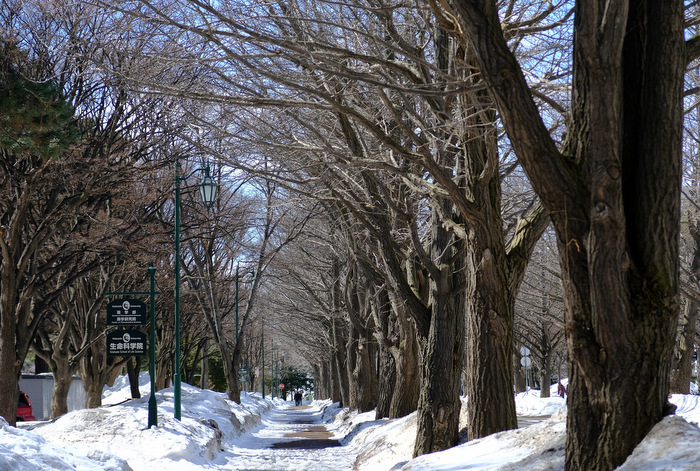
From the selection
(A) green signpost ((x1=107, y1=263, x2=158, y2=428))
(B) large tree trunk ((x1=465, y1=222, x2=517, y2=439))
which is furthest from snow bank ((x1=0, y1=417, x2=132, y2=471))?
(A) green signpost ((x1=107, y1=263, x2=158, y2=428))

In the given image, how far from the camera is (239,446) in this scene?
19891 millimetres

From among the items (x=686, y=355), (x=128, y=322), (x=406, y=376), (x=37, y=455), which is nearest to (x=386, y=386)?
(x=406, y=376)

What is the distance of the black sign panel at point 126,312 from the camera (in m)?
16.5

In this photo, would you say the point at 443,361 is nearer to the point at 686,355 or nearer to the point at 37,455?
the point at 37,455

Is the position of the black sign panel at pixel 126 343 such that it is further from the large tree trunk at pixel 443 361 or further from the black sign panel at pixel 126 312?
the large tree trunk at pixel 443 361

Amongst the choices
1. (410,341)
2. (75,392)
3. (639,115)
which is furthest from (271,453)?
(75,392)

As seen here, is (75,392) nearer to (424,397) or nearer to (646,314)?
(424,397)

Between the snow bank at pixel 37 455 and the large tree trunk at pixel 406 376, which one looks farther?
the large tree trunk at pixel 406 376

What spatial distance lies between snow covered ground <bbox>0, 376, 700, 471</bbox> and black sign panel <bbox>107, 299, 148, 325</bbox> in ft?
6.77

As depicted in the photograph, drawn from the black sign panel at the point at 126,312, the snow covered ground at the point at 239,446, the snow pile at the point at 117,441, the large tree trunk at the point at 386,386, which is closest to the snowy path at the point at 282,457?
the snow covered ground at the point at 239,446

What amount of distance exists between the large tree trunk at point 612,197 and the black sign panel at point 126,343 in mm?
12773

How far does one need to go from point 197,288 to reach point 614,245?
2540 cm

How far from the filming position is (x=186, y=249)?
28.0 m

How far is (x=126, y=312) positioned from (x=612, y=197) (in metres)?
13.2
